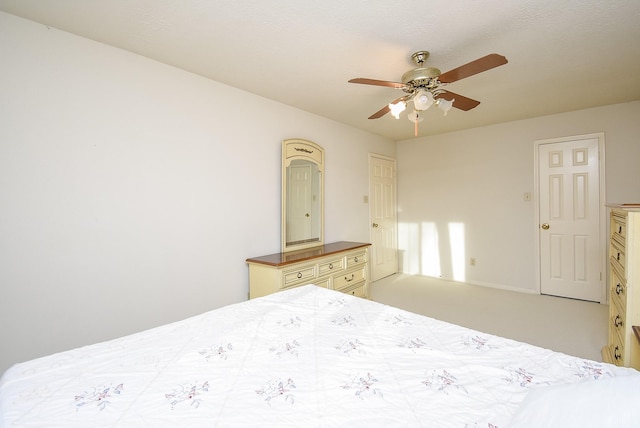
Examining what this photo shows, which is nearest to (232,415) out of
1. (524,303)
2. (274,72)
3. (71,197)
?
(71,197)

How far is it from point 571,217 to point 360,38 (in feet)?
12.0

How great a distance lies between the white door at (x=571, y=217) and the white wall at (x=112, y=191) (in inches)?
149

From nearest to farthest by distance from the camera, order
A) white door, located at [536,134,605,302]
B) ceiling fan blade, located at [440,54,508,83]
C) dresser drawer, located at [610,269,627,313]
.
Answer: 1. ceiling fan blade, located at [440,54,508,83]
2. dresser drawer, located at [610,269,627,313]
3. white door, located at [536,134,605,302]

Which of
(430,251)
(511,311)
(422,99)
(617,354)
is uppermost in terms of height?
(422,99)

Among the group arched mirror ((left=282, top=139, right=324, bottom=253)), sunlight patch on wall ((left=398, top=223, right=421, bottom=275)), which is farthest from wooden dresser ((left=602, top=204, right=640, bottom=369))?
sunlight patch on wall ((left=398, top=223, right=421, bottom=275))

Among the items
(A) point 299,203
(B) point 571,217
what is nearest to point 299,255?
(A) point 299,203

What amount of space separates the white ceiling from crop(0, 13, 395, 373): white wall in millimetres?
200

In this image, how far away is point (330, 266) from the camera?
3.17 metres

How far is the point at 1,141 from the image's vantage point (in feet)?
5.44

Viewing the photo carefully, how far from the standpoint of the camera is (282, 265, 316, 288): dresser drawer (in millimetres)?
2654

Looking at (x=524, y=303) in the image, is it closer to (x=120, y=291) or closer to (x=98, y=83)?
(x=120, y=291)

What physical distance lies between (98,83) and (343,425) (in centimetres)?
250

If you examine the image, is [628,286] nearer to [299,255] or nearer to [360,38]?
[360,38]

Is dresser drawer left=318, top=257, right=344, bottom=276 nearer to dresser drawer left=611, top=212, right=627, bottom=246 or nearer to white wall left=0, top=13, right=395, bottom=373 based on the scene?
white wall left=0, top=13, right=395, bottom=373
